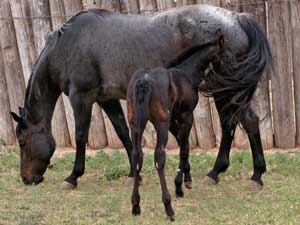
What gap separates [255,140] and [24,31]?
4.08 m

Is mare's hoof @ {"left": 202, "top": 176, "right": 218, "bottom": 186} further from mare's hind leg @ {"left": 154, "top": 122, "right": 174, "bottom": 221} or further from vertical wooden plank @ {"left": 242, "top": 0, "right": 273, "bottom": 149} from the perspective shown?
mare's hind leg @ {"left": 154, "top": 122, "right": 174, "bottom": 221}

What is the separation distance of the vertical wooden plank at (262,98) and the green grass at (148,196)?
487mm

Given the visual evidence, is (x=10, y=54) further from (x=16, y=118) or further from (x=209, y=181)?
(x=209, y=181)

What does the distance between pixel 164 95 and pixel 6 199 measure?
2.32 m

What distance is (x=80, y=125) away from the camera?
24.1 feet

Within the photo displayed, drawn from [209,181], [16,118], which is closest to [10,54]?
[16,118]

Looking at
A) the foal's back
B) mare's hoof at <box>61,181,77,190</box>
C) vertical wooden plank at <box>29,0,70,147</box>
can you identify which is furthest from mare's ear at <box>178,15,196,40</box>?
vertical wooden plank at <box>29,0,70,147</box>

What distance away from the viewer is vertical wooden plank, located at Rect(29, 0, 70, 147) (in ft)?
30.3

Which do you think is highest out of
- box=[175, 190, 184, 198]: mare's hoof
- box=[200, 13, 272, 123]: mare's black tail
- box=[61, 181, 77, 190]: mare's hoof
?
box=[200, 13, 272, 123]: mare's black tail

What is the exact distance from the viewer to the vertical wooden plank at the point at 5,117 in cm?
967

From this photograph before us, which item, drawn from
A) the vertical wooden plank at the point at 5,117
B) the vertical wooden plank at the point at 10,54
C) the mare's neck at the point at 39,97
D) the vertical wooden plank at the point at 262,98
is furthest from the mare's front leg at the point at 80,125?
the vertical wooden plank at the point at 5,117

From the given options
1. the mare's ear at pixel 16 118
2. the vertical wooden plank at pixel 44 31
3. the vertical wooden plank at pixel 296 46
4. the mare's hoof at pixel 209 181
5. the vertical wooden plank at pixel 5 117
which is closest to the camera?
the mare's ear at pixel 16 118

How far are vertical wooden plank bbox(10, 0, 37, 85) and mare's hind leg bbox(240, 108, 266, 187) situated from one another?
12.5 ft

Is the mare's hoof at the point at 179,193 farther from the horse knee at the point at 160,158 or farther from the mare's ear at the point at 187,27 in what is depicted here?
the mare's ear at the point at 187,27
